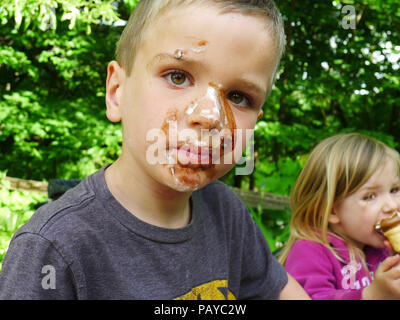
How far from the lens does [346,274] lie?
6.70 ft

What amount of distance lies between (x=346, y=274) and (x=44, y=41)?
191 inches

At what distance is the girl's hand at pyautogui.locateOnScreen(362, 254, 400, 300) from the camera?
5.14 ft

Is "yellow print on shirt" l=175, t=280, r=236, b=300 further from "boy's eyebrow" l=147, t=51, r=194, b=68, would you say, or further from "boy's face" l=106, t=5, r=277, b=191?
"boy's eyebrow" l=147, t=51, r=194, b=68

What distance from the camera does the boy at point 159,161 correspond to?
3.18ft

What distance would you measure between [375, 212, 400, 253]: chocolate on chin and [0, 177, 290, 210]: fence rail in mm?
2069

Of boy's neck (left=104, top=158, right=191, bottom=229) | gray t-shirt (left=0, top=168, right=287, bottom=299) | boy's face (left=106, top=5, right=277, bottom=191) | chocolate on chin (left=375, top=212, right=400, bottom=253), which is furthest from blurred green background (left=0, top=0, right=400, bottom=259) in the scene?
boy's face (left=106, top=5, right=277, bottom=191)

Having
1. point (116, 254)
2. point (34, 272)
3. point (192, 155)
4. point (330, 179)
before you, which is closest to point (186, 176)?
point (192, 155)

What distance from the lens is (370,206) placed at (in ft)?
6.87

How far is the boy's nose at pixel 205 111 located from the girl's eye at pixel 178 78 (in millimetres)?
68

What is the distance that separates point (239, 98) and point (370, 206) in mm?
1351

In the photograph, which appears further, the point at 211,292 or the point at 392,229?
the point at 392,229

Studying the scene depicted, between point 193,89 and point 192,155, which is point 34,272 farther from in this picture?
point 193,89
